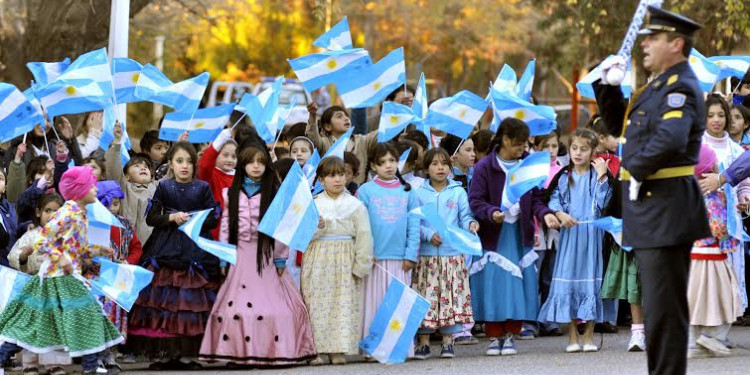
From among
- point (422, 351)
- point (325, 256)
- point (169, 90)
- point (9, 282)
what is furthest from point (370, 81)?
point (9, 282)

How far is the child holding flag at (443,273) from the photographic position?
1127cm

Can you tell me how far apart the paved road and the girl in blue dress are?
0.29 meters

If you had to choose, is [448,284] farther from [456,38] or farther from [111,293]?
[456,38]

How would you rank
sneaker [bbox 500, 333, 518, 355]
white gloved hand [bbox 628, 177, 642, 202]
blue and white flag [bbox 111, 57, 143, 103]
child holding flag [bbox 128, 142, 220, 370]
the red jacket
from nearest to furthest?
Result: white gloved hand [bbox 628, 177, 642, 202], child holding flag [bbox 128, 142, 220, 370], sneaker [bbox 500, 333, 518, 355], the red jacket, blue and white flag [bbox 111, 57, 143, 103]

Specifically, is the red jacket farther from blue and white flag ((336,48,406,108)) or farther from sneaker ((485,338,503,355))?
sneaker ((485,338,503,355))

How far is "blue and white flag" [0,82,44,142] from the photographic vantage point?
11828 mm

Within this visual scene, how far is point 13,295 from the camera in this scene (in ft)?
33.2

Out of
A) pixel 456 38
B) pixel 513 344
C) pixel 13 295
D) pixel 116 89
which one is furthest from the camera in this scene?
pixel 456 38

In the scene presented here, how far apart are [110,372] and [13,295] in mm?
843

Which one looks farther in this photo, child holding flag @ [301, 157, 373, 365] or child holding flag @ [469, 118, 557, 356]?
child holding flag @ [469, 118, 557, 356]

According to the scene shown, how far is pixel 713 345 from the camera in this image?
10.8 metres

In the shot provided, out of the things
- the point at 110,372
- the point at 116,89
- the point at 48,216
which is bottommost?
the point at 110,372

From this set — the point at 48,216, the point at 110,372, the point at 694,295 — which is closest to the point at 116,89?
the point at 48,216

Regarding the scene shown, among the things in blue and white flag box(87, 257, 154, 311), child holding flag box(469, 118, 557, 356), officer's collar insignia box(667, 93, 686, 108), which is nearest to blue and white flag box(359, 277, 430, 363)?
child holding flag box(469, 118, 557, 356)
